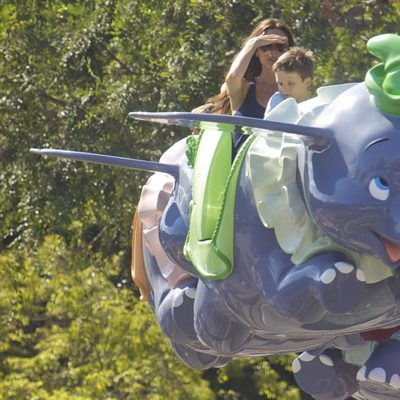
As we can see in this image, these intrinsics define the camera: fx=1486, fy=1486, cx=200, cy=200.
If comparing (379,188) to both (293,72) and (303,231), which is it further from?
(293,72)

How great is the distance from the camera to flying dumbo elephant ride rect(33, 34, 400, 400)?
147 inches

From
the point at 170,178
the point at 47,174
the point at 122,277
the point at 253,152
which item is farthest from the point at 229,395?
the point at 253,152

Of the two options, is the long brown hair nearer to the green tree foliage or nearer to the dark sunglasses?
the dark sunglasses

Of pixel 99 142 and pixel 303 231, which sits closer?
pixel 303 231

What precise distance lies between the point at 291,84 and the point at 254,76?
342mm

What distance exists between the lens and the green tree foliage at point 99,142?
873 cm

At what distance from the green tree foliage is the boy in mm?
3925

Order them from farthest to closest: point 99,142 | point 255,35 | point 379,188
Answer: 1. point 99,142
2. point 255,35
3. point 379,188

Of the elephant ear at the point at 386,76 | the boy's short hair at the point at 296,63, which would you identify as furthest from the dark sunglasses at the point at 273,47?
the elephant ear at the point at 386,76

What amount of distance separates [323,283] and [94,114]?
18.2 feet

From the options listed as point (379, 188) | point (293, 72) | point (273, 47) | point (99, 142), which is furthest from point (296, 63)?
point (99, 142)

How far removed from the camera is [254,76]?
15.4ft

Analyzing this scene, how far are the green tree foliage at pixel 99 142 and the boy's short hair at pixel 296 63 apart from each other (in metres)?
3.92

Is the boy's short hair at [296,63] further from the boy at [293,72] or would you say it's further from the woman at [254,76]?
the woman at [254,76]
